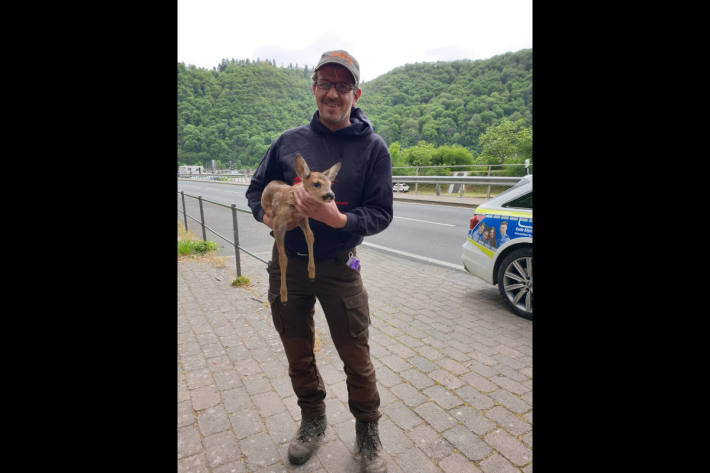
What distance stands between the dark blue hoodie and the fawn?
0.07m

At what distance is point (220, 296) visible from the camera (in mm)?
5121

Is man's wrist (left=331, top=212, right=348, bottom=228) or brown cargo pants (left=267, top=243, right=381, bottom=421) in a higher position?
man's wrist (left=331, top=212, right=348, bottom=228)

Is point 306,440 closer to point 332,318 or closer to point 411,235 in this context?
point 332,318

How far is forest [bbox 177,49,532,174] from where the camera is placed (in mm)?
6277

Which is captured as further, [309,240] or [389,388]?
[389,388]

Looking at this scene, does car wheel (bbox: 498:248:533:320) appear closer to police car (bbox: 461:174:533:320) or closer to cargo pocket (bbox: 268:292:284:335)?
police car (bbox: 461:174:533:320)

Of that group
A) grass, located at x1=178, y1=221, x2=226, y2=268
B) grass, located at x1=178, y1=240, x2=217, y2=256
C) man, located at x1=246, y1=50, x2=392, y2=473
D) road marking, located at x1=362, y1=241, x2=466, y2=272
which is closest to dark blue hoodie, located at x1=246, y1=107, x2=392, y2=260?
man, located at x1=246, y1=50, x2=392, y2=473

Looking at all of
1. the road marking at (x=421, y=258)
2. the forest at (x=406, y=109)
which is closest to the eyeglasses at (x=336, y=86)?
the forest at (x=406, y=109)

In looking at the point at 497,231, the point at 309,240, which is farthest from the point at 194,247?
the point at 309,240

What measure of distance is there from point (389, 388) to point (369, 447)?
849mm

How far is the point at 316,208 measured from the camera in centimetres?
159
